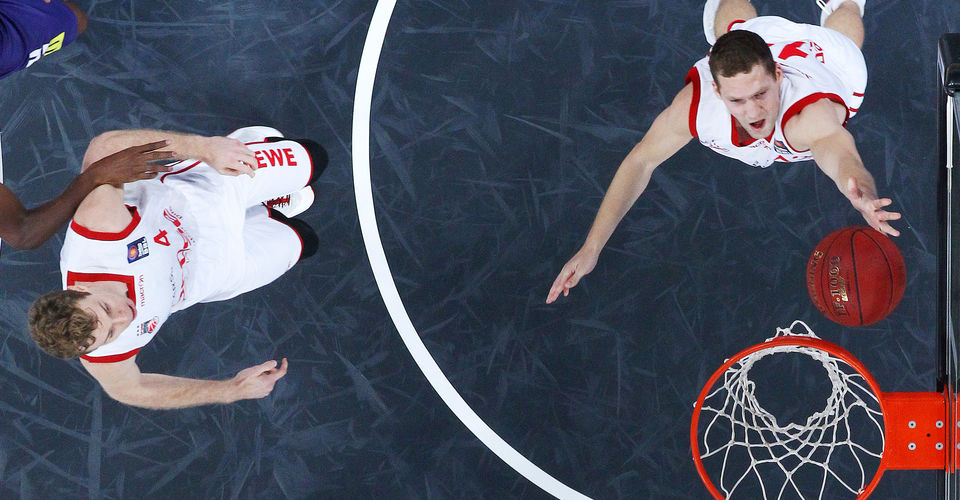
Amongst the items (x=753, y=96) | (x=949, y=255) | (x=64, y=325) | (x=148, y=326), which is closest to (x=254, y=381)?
(x=148, y=326)

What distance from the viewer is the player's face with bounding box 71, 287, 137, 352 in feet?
9.02

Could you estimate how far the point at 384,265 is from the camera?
13.6ft

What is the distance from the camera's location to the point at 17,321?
418 cm

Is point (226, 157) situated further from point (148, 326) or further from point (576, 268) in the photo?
point (576, 268)

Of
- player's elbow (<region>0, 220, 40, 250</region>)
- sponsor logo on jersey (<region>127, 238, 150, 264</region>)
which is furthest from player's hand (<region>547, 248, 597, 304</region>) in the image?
player's elbow (<region>0, 220, 40, 250</region>)

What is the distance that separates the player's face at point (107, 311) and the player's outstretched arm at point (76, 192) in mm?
390

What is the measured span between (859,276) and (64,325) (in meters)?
3.01

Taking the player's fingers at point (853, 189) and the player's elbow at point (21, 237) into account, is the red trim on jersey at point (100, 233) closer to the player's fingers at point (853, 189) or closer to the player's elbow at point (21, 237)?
the player's elbow at point (21, 237)

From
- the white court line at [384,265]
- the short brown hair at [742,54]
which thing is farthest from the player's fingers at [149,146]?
the short brown hair at [742,54]

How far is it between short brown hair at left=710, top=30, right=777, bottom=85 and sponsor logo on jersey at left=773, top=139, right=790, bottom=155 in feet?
1.42

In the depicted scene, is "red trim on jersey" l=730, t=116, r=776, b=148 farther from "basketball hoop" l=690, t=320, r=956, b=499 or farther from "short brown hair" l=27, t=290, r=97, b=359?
"short brown hair" l=27, t=290, r=97, b=359

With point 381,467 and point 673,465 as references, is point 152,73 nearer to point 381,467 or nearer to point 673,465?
point 381,467

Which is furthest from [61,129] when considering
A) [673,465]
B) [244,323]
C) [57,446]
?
[673,465]

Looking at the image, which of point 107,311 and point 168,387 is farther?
point 168,387
